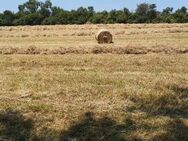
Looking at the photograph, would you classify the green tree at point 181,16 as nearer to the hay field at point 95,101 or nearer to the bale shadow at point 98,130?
the hay field at point 95,101

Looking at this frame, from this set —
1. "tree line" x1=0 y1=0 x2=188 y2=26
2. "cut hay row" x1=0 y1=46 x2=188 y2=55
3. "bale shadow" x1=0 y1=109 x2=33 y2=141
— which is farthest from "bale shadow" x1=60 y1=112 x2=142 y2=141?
"tree line" x1=0 y1=0 x2=188 y2=26

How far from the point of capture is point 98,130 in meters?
8.14

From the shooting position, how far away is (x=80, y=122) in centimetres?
848

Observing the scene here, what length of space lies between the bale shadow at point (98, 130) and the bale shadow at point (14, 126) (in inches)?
24.5

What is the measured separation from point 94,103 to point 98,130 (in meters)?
1.34

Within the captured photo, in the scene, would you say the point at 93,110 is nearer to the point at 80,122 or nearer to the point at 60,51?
the point at 80,122

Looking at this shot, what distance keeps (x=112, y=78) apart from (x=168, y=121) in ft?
11.2

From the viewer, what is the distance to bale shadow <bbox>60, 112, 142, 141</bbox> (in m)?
7.91

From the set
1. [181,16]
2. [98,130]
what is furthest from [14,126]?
[181,16]

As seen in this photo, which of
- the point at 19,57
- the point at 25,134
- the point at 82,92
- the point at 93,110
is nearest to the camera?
the point at 25,134

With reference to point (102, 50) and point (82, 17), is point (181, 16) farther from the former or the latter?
point (102, 50)

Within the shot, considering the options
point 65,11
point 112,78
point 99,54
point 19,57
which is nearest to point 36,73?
point 112,78

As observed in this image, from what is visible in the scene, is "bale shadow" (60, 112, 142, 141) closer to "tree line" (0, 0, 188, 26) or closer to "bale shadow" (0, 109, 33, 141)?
"bale shadow" (0, 109, 33, 141)

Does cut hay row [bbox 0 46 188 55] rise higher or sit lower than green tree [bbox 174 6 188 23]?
higher
